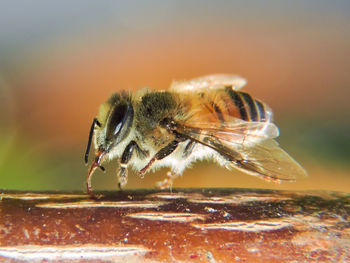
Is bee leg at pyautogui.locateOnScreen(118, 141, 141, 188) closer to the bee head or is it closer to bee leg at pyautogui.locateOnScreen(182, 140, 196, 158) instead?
the bee head

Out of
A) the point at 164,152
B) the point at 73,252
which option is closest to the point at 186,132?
the point at 164,152

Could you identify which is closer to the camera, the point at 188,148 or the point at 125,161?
the point at 125,161

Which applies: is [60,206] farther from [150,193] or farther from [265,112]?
[265,112]

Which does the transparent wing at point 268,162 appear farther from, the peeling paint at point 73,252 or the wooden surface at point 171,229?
the peeling paint at point 73,252

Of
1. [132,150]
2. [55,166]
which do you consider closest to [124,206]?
[132,150]

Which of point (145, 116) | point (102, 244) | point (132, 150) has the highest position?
point (145, 116)

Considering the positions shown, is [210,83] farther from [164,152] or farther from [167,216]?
[167,216]
